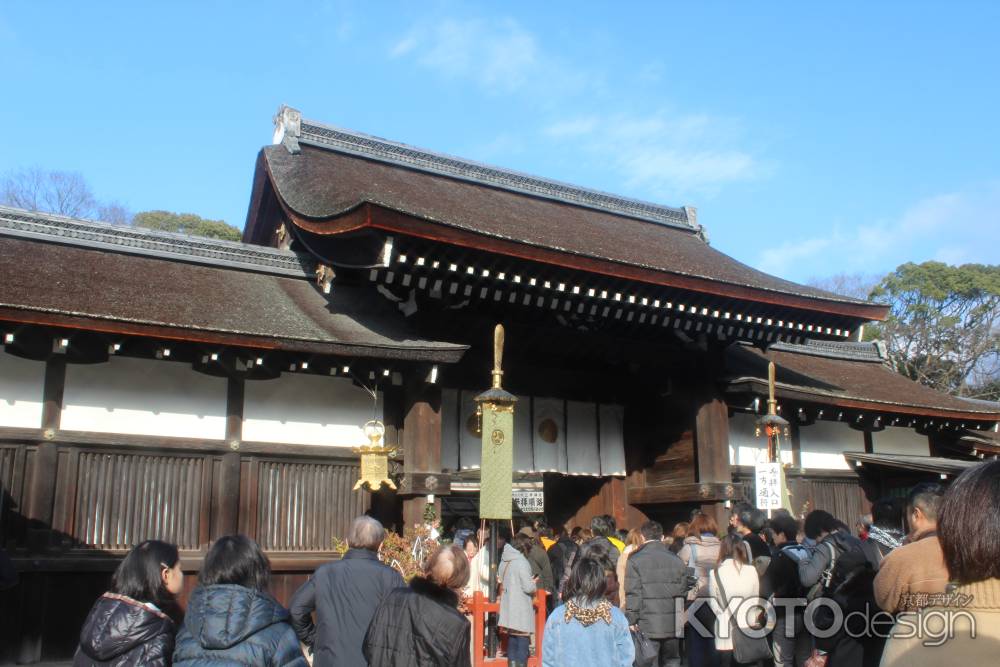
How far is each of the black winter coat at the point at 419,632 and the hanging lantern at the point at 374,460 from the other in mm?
6022

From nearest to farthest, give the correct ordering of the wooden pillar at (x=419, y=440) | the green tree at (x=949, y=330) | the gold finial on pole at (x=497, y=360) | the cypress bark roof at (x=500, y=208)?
1. the gold finial on pole at (x=497, y=360)
2. the wooden pillar at (x=419, y=440)
3. the cypress bark roof at (x=500, y=208)
4. the green tree at (x=949, y=330)

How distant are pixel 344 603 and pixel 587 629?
4.87 ft

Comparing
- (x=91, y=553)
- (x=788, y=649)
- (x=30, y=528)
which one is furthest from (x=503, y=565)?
(x=30, y=528)

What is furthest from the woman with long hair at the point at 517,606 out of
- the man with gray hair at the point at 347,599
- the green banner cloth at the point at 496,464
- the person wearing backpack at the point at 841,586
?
the man with gray hair at the point at 347,599

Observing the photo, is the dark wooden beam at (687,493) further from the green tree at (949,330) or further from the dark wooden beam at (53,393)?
the green tree at (949,330)

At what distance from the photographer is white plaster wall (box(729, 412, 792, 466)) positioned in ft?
47.2

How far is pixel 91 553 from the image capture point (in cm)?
916

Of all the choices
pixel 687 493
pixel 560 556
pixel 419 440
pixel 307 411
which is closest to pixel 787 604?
pixel 560 556

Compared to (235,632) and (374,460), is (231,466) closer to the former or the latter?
(374,460)

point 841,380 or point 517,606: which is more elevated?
point 841,380

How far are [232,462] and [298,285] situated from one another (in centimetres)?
299

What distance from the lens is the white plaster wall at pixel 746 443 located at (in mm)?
14383

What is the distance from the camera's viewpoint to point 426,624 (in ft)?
14.2

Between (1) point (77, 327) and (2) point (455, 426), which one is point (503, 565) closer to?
(2) point (455, 426)
